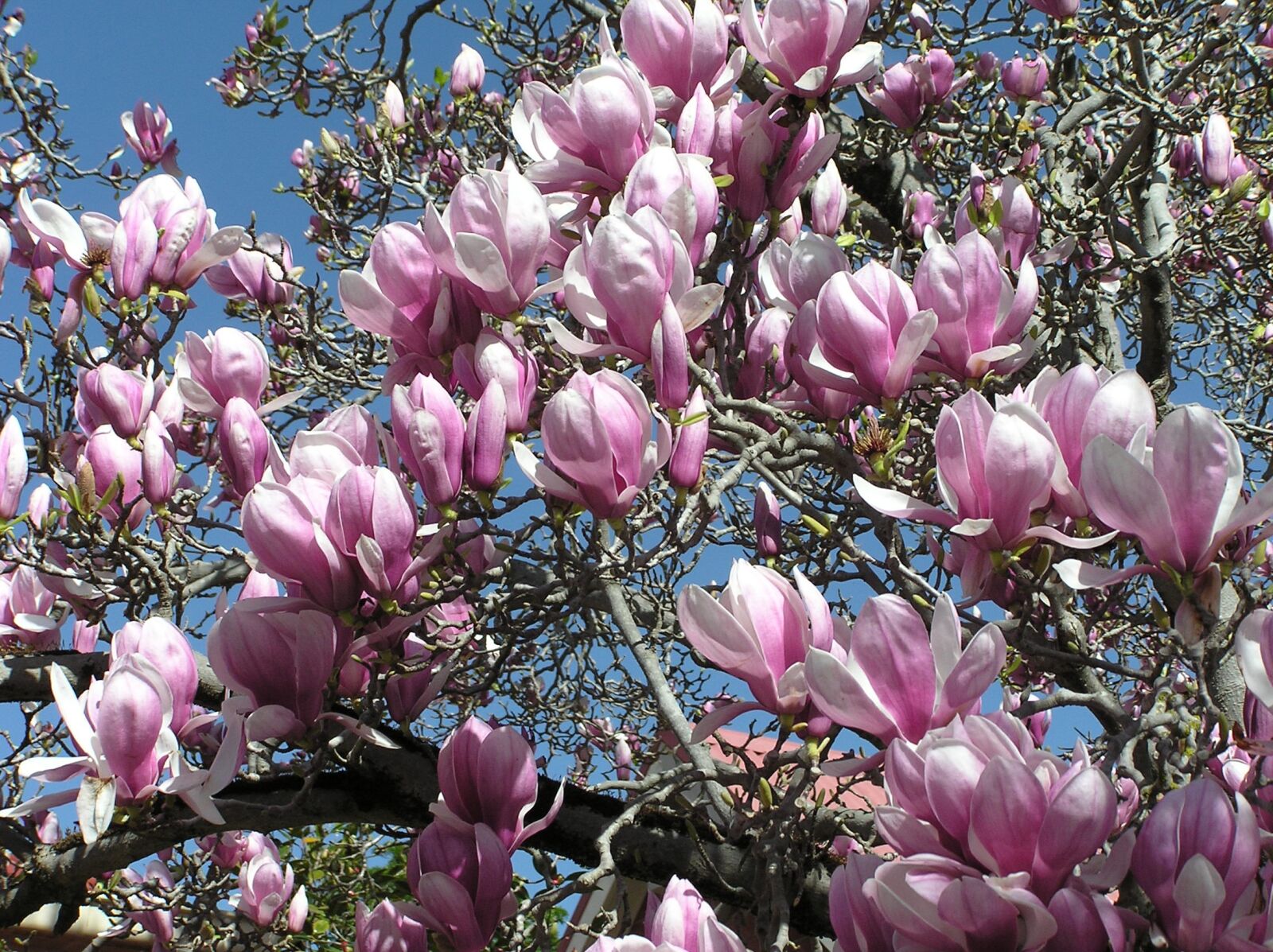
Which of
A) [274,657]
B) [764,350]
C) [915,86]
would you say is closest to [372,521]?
[274,657]

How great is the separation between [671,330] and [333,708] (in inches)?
36.8

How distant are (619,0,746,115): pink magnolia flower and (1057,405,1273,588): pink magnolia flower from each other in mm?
916

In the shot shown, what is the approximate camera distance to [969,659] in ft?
3.36

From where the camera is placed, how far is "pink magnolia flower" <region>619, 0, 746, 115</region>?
5.36ft

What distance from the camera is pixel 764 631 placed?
1.16m

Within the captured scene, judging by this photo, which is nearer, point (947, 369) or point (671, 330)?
point (671, 330)

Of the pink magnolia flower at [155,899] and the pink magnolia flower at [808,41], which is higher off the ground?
the pink magnolia flower at [808,41]

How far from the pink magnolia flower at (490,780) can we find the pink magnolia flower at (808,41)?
1006mm

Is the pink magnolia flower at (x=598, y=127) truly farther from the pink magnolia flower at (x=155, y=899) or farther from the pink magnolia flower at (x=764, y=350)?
the pink magnolia flower at (x=155, y=899)

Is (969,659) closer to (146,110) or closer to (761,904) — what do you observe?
(761,904)

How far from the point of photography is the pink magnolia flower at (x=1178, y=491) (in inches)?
40.2

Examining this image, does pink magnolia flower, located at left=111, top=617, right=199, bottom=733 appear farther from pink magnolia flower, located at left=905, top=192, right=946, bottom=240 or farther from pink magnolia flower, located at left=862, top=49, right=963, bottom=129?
pink magnolia flower, located at left=862, top=49, right=963, bottom=129

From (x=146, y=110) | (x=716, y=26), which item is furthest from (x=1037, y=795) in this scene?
(x=146, y=110)

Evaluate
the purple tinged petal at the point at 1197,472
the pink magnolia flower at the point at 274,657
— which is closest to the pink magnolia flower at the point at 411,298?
the pink magnolia flower at the point at 274,657
